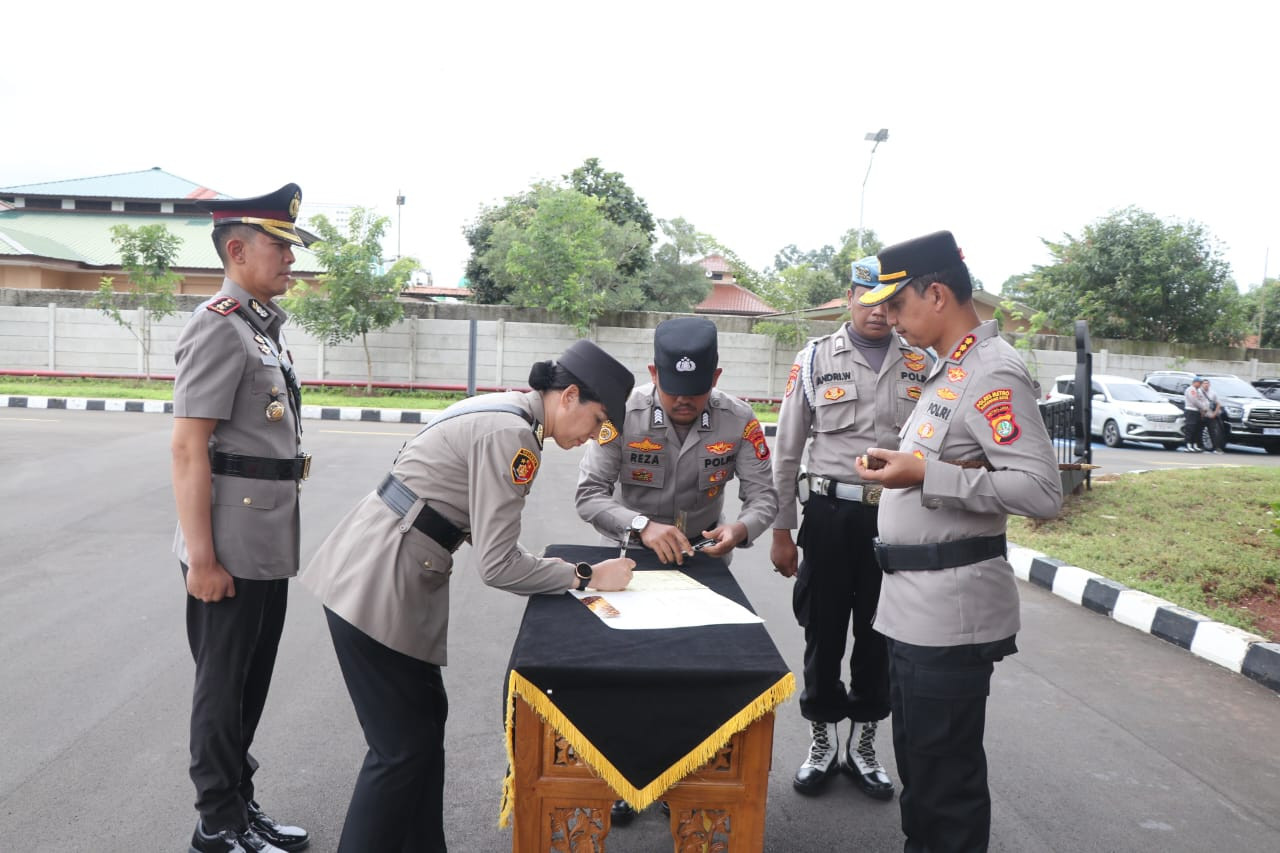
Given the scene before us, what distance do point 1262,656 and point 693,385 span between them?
342 centimetres

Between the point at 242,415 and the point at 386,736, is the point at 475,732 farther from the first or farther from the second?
the point at 242,415

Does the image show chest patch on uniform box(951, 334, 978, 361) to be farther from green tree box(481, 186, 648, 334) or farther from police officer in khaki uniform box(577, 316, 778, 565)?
green tree box(481, 186, 648, 334)

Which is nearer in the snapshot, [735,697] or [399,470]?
[735,697]

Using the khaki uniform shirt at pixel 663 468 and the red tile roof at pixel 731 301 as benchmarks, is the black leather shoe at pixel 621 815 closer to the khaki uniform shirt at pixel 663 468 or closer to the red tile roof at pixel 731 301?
the khaki uniform shirt at pixel 663 468

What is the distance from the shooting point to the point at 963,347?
2.30 metres

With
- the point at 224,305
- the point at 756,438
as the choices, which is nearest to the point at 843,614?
the point at 756,438

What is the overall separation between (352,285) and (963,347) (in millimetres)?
15377

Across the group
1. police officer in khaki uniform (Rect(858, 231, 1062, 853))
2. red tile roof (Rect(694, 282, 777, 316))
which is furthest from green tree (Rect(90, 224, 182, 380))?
red tile roof (Rect(694, 282, 777, 316))

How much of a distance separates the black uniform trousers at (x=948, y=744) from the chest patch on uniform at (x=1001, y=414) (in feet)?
1.68

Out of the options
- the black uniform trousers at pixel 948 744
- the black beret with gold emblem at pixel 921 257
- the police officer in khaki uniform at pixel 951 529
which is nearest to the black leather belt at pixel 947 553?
the police officer in khaki uniform at pixel 951 529

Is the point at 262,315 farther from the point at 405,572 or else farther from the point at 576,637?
the point at 576,637

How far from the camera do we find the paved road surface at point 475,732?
9.15 feet

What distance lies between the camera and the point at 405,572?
87.3 inches

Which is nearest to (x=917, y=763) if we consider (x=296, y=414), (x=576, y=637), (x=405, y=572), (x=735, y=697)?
(x=735, y=697)
